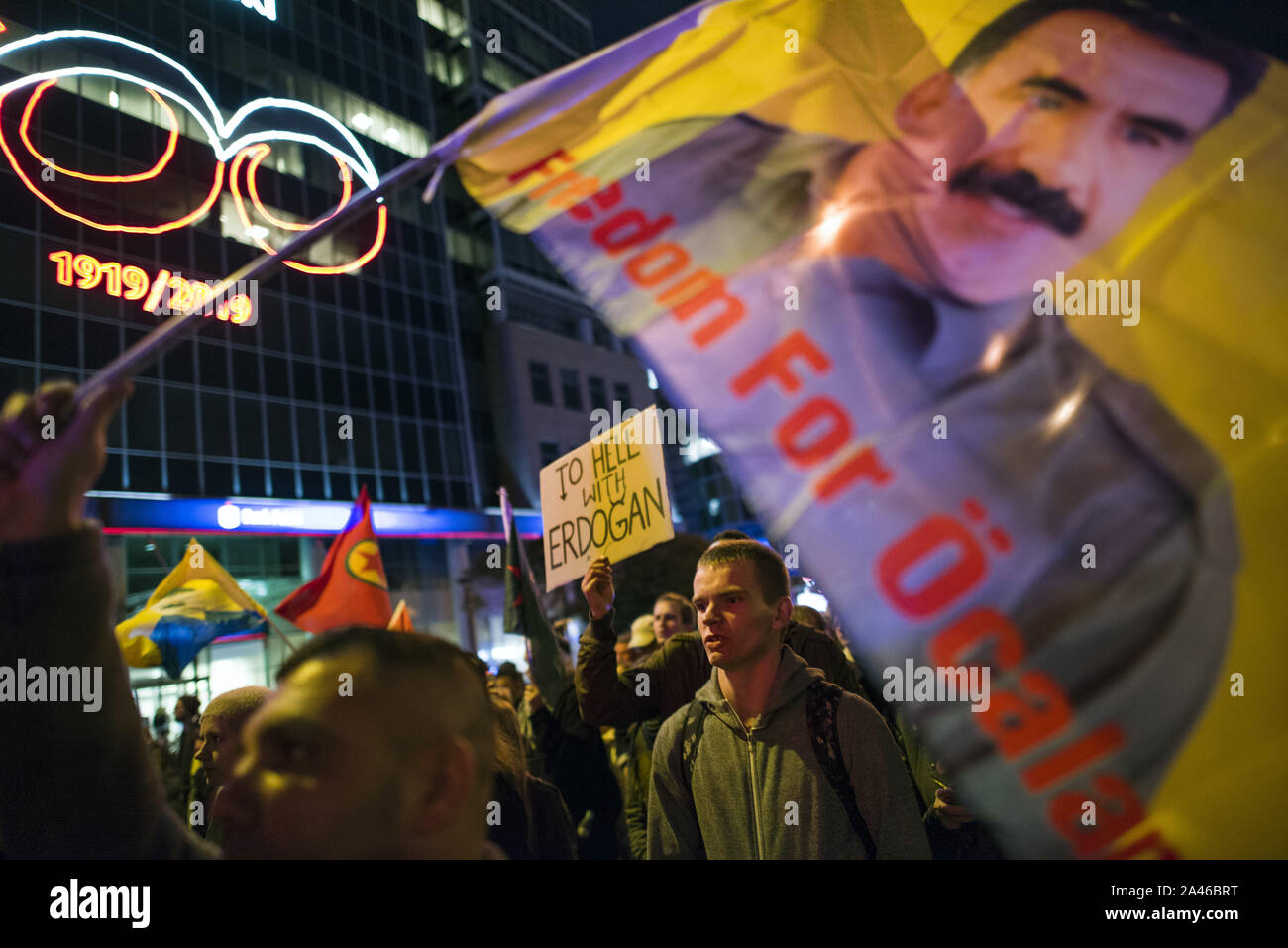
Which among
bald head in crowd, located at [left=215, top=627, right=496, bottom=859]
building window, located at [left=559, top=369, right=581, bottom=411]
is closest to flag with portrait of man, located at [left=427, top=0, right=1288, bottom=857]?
bald head in crowd, located at [left=215, top=627, right=496, bottom=859]

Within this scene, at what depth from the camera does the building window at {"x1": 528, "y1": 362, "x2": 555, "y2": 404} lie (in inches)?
1282

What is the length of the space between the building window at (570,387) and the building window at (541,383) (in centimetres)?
73

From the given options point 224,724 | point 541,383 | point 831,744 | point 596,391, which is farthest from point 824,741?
point 596,391

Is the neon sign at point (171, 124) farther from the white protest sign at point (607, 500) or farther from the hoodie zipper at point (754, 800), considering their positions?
the hoodie zipper at point (754, 800)

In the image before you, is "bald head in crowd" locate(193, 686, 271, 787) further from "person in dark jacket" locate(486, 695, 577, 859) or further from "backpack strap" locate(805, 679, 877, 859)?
"backpack strap" locate(805, 679, 877, 859)

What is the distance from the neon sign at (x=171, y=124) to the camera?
1780 centimetres

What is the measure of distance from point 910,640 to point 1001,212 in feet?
2.76

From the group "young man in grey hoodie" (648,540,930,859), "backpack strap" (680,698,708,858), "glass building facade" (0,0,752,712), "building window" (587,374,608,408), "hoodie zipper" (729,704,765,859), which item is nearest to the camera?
"young man in grey hoodie" (648,540,930,859)

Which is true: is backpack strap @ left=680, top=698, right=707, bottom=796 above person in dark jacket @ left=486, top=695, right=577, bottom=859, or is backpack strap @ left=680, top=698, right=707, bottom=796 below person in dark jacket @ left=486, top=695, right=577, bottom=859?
above

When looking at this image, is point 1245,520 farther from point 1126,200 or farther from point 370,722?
point 370,722

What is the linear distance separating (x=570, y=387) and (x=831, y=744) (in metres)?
32.1

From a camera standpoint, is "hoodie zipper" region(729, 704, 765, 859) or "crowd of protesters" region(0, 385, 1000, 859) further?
"hoodie zipper" region(729, 704, 765, 859)

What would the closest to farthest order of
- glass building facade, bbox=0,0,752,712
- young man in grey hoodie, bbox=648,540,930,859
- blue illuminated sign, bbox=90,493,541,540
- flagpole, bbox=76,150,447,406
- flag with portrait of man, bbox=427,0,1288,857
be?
1. flag with portrait of man, bbox=427,0,1288,857
2. flagpole, bbox=76,150,447,406
3. young man in grey hoodie, bbox=648,540,930,859
4. glass building facade, bbox=0,0,752,712
5. blue illuminated sign, bbox=90,493,541,540
